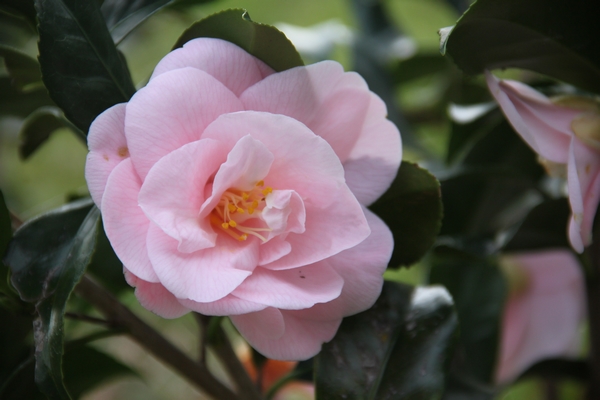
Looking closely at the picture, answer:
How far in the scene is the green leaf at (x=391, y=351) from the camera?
0.52m

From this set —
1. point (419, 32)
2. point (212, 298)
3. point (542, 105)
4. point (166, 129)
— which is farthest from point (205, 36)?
point (419, 32)

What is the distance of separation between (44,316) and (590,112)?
578 millimetres

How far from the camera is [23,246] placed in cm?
49

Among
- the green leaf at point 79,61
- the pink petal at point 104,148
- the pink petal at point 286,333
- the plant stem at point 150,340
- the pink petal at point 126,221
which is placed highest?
the green leaf at point 79,61

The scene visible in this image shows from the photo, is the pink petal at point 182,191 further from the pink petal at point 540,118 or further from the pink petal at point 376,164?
the pink petal at point 540,118

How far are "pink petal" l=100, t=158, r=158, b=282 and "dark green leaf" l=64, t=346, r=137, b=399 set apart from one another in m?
0.36

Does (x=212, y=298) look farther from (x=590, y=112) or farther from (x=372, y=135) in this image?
(x=590, y=112)

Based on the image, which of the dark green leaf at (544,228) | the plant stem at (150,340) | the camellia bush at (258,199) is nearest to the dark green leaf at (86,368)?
the camellia bush at (258,199)

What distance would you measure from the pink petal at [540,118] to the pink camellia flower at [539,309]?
1.61 feet

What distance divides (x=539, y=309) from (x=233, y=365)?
661 mm

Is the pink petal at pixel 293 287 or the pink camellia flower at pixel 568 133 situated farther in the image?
the pink camellia flower at pixel 568 133

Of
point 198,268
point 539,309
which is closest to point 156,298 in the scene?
point 198,268

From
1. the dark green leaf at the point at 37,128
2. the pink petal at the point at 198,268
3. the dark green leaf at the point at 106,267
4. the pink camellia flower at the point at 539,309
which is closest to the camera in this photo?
the pink petal at the point at 198,268

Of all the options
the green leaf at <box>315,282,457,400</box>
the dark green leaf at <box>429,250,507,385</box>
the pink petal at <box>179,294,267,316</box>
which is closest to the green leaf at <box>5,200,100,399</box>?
the pink petal at <box>179,294,267,316</box>
